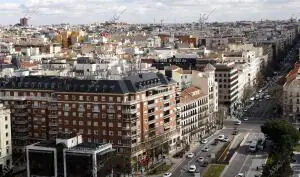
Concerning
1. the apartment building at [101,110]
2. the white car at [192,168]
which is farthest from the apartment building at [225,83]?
the white car at [192,168]

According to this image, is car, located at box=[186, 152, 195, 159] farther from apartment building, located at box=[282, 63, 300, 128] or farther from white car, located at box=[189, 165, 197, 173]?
apartment building, located at box=[282, 63, 300, 128]

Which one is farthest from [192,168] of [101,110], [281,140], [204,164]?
[101,110]

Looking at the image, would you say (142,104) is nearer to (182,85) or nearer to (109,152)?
(109,152)

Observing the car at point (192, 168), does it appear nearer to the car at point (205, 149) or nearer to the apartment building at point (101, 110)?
the apartment building at point (101, 110)

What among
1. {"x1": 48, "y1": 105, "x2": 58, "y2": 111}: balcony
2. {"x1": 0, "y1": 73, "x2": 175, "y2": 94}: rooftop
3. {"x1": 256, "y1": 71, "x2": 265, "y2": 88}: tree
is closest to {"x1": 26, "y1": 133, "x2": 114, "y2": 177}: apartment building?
{"x1": 0, "y1": 73, "x2": 175, "y2": 94}: rooftop

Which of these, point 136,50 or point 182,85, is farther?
point 136,50

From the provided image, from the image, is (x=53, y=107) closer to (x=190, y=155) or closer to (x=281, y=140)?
(x=190, y=155)

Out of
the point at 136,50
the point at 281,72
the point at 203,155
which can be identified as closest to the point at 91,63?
the point at 203,155
